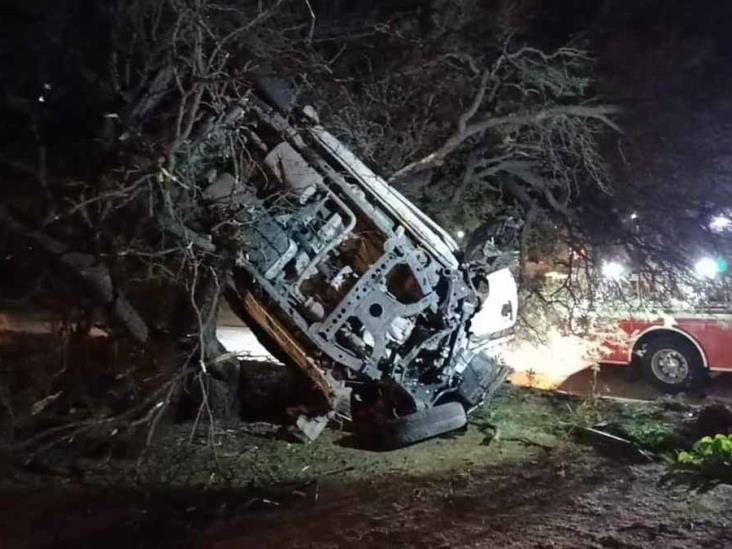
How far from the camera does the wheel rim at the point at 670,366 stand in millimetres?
11016

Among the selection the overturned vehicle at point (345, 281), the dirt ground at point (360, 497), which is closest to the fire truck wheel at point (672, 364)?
the dirt ground at point (360, 497)

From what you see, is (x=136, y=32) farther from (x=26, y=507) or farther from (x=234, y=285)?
(x=26, y=507)

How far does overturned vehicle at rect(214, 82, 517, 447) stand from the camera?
23.5 ft

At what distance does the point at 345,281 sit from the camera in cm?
755

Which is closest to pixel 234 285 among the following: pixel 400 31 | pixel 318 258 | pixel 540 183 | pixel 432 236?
pixel 318 258

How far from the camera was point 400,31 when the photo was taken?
9539 mm

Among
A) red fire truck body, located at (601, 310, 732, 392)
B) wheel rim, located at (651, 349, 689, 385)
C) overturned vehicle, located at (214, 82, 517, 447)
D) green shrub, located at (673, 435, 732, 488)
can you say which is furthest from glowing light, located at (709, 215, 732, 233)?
green shrub, located at (673, 435, 732, 488)

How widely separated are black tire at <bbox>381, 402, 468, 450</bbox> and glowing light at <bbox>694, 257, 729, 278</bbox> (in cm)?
449

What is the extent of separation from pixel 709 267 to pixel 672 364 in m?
1.47

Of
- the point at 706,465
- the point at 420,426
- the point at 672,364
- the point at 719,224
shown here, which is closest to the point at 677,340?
the point at 672,364

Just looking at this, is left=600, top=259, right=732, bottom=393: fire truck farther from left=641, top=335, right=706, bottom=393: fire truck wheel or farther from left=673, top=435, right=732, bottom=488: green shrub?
left=673, top=435, right=732, bottom=488: green shrub

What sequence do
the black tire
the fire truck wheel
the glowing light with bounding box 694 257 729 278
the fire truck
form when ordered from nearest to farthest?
1. the black tire
2. the glowing light with bounding box 694 257 729 278
3. the fire truck
4. the fire truck wheel

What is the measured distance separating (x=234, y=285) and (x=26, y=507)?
258cm

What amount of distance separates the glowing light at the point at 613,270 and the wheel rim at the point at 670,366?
1.17m
